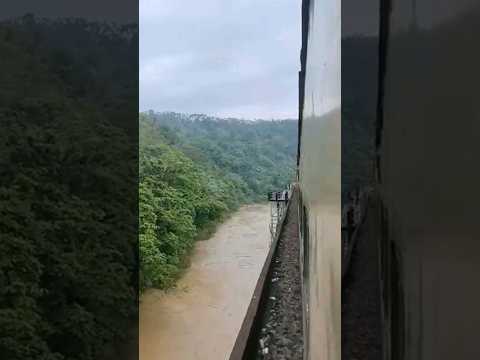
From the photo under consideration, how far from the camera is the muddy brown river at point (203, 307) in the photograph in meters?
12.0

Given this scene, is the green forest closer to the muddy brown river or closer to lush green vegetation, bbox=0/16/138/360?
the muddy brown river

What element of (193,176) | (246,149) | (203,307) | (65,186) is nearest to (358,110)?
(65,186)

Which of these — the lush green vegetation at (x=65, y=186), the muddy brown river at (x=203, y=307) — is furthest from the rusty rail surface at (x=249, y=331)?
the muddy brown river at (x=203, y=307)

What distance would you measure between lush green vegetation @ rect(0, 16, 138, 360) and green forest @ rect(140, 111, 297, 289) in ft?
30.3

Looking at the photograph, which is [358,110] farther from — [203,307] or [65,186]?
[203,307]

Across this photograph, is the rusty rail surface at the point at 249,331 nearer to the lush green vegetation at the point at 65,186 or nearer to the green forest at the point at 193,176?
the lush green vegetation at the point at 65,186

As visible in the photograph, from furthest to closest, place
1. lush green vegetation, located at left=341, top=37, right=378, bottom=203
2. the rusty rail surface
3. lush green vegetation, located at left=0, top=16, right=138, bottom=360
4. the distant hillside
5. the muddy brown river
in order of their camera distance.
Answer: the distant hillside < the muddy brown river < the rusty rail surface < lush green vegetation, located at left=0, top=16, right=138, bottom=360 < lush green vegetation, located at left=341, top=37, right=378, bottom=203

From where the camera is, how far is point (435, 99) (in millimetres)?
499

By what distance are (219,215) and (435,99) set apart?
27748 millimetres

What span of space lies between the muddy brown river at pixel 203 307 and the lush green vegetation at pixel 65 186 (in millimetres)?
9108

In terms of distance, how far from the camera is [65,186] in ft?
6.19

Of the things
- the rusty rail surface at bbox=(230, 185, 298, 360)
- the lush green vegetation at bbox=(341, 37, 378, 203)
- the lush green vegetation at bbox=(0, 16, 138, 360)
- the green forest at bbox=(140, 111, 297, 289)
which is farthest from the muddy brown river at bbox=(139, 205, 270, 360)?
the lush green vegetation at bbox=(341, 37, 378, 203)

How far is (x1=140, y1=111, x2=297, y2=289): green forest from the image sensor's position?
13062 mm

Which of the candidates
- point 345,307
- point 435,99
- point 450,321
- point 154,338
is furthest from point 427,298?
point 154,338
